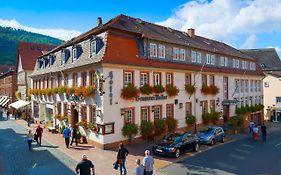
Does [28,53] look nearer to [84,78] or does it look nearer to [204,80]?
[84,78]

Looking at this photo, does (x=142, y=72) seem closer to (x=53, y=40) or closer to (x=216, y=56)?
(x=216, y=56)

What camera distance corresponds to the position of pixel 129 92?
853 inches

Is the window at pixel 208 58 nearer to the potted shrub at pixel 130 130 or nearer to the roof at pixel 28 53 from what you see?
the potted shrub at pixel 130 130

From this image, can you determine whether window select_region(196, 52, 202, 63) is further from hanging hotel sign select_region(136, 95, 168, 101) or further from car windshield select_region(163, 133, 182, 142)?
car windshield select_region(163, 133, 182, 142)

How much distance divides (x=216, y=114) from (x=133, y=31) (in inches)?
579

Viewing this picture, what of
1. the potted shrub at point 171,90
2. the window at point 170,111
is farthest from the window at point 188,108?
the potted shrub at point 171,90

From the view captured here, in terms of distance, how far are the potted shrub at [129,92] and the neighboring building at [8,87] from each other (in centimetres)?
4009

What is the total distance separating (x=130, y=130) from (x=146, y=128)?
168cm

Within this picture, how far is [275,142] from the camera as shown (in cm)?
2717

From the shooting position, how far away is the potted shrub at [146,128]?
22.9 meters

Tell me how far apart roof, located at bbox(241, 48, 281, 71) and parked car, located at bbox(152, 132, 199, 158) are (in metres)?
42.0

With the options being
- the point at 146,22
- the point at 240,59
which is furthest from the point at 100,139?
the point at 240,59

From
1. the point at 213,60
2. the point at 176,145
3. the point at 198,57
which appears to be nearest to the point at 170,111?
the point at 176,145

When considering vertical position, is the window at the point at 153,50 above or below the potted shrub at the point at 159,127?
above
